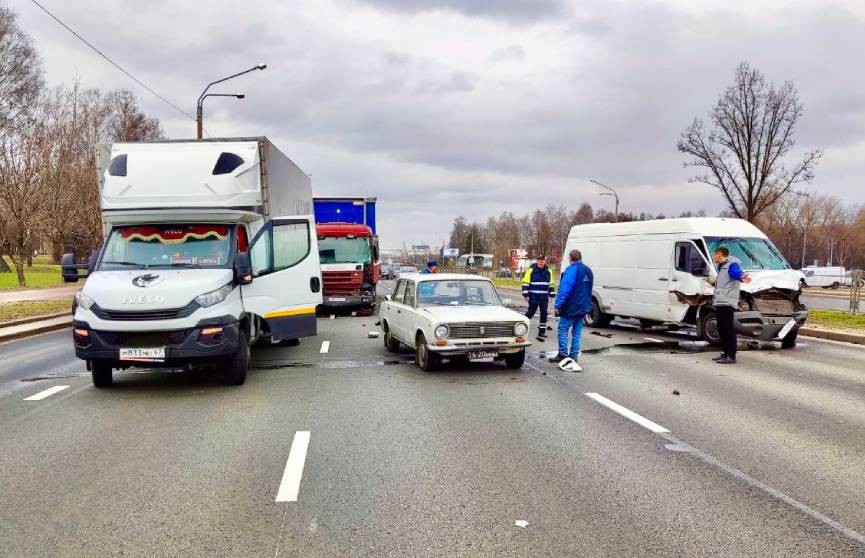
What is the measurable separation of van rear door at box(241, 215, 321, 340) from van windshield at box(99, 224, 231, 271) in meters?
0.50

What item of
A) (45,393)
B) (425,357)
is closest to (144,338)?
(45,393)

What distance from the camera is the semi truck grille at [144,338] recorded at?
841 centimetres

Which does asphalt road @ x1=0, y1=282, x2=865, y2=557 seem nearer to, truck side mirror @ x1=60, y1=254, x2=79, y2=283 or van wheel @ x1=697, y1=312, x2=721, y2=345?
truck side mirror @ x1=60, y1=254, x2=79, y2=283

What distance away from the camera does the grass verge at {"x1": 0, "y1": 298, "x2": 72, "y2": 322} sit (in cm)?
1931

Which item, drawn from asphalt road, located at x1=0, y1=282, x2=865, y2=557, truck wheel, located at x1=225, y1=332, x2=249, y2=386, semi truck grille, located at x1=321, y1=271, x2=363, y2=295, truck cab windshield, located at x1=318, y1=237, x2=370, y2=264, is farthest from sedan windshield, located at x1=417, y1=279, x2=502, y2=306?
truck cab windshield, located at x1=318, y1=237, x2=370, y2=264

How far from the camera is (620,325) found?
62.1ft

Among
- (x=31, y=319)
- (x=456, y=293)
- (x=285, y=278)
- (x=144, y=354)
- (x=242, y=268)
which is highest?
(x=242, y=268)

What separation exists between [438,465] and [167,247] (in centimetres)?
566

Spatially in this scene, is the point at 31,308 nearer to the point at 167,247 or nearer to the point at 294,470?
the point at 167,247

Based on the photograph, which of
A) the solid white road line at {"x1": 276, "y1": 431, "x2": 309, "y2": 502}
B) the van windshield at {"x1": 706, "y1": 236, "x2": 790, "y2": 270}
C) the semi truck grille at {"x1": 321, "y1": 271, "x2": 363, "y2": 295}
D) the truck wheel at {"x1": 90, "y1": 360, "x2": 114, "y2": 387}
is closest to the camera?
the solid white road line at {"x1": 276, "y1": 431, "x2": 309, "y2": 502}

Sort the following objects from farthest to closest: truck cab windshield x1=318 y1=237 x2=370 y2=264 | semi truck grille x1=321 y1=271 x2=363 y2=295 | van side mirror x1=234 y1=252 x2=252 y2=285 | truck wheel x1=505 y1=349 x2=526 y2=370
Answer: truck cab windshield x1=318 y1=237 x2=370 y2=264 → semi truck grille x1=321 y1=271 x2=363 y2=295 → truck wheel x1=505 y1=349 x2=526 y2=370 → van side mirror x1=234 y1=252 x2=252 y2=285

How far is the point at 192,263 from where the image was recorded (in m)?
9.27

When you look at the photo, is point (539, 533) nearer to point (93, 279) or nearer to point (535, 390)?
point (535, 390)


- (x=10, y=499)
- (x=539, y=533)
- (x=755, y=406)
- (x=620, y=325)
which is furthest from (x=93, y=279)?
(x=620, y=325)
